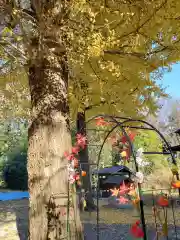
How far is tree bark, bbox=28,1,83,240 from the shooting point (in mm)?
3553

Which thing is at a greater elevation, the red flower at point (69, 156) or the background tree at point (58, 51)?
the background tree at point (58, 51)

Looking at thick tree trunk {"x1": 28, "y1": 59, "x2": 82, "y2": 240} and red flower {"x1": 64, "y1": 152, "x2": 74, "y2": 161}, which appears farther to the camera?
red flower {"x1": 64, "y1": 152, "x2": 74, "y2": 161}

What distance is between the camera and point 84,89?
6.41 metres

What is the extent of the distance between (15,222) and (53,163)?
524 cm

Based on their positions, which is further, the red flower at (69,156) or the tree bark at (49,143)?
the red flower at (69,156)

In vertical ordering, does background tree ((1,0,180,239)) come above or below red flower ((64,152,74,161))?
above

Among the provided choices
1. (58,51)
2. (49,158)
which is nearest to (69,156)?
(49,158)

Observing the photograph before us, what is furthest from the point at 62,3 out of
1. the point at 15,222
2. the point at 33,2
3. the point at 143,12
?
the point at 15,222

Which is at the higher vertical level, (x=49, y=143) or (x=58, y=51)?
(x=58, y=51)

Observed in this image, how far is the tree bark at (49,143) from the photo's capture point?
140 inches

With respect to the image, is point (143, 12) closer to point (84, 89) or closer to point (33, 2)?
point (33, 2)

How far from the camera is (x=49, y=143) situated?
147 inches

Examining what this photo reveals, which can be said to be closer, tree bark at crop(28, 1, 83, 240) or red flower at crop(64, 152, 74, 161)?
tree bark at crop(28, 1, 83, 240)

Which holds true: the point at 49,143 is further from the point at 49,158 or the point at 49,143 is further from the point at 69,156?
the point at 69,156
